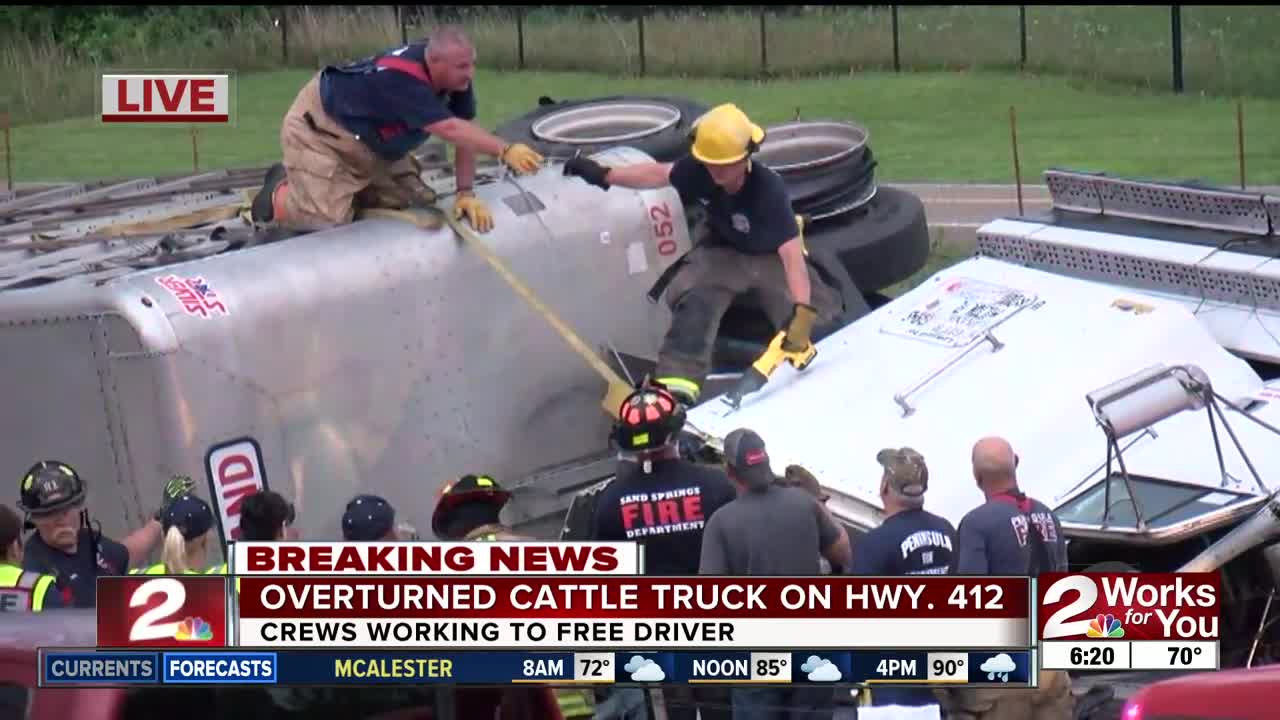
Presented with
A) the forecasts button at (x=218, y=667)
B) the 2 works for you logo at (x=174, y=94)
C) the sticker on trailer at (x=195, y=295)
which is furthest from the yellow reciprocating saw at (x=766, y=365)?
Result: the 2 works for you logo at (x=174, y=94)

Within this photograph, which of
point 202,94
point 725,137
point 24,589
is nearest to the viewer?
point 24,589

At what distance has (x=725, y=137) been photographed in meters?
9.47

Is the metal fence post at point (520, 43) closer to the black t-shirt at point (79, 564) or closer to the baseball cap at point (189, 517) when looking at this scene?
the black t-shirt at point (79, 564)

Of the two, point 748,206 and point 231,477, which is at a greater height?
point 748,206

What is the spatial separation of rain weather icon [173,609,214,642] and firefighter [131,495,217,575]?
1900 millimetres

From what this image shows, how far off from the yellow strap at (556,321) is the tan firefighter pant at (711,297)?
29cm

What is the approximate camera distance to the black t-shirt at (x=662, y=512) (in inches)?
284

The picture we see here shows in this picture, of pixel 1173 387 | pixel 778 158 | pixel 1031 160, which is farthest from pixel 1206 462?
pixel 1031 160

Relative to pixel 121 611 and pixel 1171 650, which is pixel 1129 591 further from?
pixel 121 611

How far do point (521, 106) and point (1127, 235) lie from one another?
16.6 meters

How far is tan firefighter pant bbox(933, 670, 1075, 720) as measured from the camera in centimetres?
662

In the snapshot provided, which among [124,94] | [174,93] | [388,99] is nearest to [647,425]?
[388,99]

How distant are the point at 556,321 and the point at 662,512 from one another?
7.56 ft

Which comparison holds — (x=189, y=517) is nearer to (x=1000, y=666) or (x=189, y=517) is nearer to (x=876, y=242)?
(x=1000, y=666)
